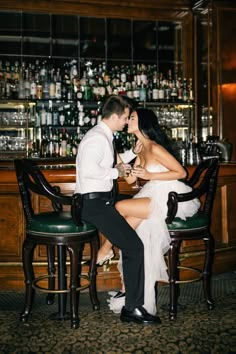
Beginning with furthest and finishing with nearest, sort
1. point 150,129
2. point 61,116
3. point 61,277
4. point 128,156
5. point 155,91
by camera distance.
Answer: point 155,91, point 61,116, point 128,156, point 150,129, point 61,277

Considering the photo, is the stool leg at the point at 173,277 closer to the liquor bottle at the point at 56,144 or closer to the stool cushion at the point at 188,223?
the stool cushion at the point at 188,223

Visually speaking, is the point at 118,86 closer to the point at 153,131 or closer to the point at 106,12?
the point at 106,12

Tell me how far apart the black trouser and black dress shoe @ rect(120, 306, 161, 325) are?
6 cm

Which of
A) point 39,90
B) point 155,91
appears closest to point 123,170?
point 39,90

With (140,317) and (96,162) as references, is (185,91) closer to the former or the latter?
(96,162)

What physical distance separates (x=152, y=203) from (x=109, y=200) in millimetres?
352

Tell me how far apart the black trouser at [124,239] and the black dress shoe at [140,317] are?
2.5 inches

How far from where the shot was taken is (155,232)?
3.27 m

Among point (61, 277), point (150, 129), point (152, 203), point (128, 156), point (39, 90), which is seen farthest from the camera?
point (39, 90)

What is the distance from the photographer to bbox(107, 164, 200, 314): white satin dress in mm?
3247

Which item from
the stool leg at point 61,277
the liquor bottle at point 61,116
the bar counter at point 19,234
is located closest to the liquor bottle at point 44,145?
the liquor bottle at point 61,116

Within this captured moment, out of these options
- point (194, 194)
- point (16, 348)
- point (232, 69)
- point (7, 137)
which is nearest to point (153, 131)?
point (194, 194)

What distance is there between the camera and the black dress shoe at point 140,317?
3135 mm

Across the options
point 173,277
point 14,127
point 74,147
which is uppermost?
point 14,127
